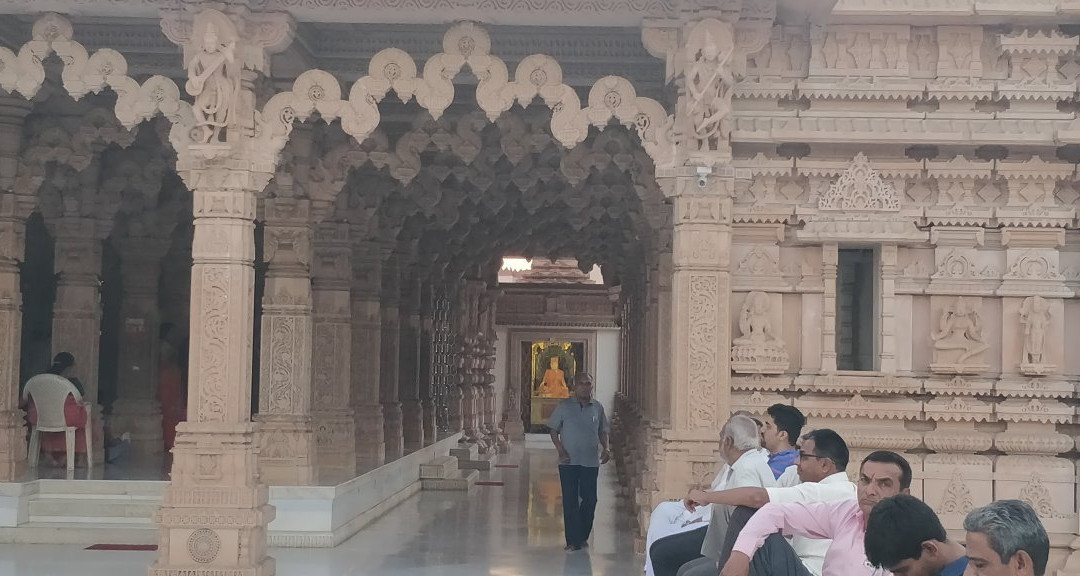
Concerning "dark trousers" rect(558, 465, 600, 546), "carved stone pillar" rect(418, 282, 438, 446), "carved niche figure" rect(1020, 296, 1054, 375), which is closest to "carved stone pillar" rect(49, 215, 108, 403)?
"dark trousers" rect(558, 465, 600, 546)

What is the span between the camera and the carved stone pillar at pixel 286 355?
1146 centimetres

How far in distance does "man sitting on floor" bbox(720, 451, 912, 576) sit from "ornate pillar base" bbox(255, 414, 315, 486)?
726cm

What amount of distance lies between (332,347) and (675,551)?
23.5 feet

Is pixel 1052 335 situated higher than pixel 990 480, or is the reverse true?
pixel 1052 335

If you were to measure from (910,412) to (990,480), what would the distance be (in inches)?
27.8

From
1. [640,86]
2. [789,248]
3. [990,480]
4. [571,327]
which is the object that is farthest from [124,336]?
[571,327]

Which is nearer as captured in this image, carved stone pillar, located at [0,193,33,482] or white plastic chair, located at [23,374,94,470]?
carved stone pillar, located at [0,193,33,482]

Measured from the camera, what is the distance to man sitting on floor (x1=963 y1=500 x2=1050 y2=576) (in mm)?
3107

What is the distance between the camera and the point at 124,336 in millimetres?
15523

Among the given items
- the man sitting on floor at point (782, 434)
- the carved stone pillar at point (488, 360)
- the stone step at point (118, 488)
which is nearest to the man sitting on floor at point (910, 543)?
the man sitting on floor at point (782, 434)

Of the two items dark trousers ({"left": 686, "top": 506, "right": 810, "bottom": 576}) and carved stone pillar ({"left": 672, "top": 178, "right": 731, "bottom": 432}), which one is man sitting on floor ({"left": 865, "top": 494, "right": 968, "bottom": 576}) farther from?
carved stone pillar ({"left": 672, "top": 178, "right": 731, "bottom": 432})

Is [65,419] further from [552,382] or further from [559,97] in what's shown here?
[552,382]

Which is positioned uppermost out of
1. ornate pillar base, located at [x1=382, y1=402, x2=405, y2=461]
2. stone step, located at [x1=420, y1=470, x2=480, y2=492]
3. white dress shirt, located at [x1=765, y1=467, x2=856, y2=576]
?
white dress shirt, located at [x1=765, y1=467, x2=856, y2=576]

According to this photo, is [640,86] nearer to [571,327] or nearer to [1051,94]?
[1051,94]
